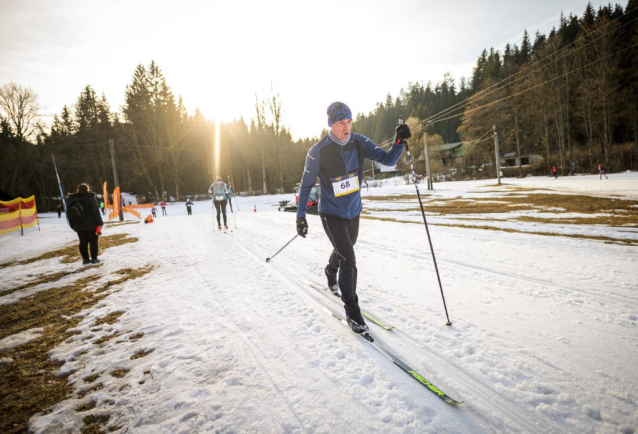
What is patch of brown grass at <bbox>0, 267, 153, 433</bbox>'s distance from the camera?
221 centimetres

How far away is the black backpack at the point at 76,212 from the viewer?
6754mm

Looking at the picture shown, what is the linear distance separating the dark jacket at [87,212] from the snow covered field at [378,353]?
206 cm

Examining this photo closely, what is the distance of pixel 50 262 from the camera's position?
7688 millimetres

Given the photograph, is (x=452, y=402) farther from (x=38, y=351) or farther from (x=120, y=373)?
(x=38, y=351)

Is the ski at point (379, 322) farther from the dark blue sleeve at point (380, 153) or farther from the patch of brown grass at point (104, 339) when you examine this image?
the patch of brown grass at point (104, 339)

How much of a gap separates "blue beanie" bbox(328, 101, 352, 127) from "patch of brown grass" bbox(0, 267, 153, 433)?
3.43m

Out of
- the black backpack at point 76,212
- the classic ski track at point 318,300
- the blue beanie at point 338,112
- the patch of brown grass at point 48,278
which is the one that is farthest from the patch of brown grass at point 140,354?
the black backpack at point 76,212

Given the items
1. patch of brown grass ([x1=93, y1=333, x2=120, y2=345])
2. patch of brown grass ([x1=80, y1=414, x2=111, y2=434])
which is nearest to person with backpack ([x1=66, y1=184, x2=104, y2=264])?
patch of brown grass ([x1=93, y1=333, x2=120, y2=345])

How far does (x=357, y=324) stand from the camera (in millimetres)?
2971

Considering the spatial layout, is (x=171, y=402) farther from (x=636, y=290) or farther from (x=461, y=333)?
(x=636, y=290)

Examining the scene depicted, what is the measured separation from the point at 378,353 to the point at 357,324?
43 centimetres

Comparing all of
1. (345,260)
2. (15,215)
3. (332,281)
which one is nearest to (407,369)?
(345,260)

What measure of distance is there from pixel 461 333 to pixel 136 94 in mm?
52360

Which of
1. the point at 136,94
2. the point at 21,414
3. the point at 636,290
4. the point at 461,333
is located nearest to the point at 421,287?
the point at 461,333
